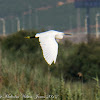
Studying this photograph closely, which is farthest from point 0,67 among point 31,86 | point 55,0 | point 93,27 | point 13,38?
point 93,27

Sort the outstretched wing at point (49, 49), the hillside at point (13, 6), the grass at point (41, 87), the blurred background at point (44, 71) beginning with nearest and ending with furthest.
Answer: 1. the outstretched wing at point (49, 49)
2. the grass at point (41, 87)
3. the blurred background at point (44, 71)
4. the hillside at point (13, 6)

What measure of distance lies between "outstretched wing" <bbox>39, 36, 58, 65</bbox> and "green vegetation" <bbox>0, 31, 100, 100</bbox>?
0.50 m

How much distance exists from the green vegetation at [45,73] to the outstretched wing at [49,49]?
0.50 metres

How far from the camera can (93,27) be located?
79.9m

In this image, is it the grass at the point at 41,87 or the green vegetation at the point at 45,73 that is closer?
the grass at the point at 41,87

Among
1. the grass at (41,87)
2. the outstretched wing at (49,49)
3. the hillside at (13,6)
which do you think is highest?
the hillside at (13,6)

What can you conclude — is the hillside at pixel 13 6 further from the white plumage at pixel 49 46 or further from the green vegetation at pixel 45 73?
the white plumage at pixel 49 46

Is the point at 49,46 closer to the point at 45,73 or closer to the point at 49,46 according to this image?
the point at 49,46

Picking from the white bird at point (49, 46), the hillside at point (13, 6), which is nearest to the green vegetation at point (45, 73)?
the white bird at point (49, 46)

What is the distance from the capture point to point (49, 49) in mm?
4250

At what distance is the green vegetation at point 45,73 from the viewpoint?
4780 mm

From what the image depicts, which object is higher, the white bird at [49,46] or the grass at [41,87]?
the white bird at [49,46]

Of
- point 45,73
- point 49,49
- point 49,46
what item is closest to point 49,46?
point 49,46

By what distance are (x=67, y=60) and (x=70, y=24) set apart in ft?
207
